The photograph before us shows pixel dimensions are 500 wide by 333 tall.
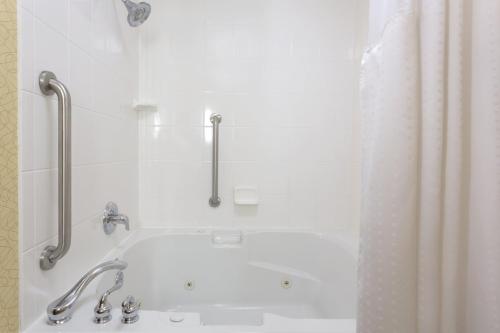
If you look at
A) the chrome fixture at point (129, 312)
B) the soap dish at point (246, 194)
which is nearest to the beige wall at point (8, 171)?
the chrome fixture at point (129, 312)

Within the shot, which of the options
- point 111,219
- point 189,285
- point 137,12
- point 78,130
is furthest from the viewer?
point 189,285

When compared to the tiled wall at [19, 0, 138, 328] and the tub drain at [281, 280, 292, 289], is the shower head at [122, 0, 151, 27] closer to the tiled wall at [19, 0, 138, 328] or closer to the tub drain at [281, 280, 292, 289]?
the tiled wall at [19, 0, 138, 328]

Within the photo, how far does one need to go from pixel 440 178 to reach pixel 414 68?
194mm

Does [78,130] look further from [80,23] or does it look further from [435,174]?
[435,174]

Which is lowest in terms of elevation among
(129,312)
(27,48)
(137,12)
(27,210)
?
(129,312)

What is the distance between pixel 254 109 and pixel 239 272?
93 cm

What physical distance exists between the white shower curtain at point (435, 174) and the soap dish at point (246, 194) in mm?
1116

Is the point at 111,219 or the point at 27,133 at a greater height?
the point at 27,133

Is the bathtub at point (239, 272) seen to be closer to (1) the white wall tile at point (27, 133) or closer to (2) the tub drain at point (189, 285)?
(2) the tub drain at point (189, 285)

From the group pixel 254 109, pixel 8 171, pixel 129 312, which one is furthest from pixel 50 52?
pixel 254 109

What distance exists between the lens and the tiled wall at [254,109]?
1608 mm

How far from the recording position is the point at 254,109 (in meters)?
1.63

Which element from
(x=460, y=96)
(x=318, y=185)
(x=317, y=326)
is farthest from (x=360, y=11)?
(x=317, y=326)

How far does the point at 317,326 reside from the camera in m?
0.73
